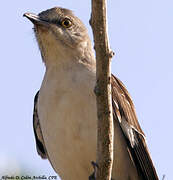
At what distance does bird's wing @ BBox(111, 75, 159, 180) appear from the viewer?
23.1 feet

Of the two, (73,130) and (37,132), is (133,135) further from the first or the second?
(37,132)

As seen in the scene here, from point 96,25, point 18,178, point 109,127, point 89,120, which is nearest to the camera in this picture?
point 96,25

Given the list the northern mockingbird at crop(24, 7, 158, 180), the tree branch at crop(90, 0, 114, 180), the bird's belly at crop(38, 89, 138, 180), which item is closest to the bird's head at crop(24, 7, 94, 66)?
the northern mockingbird at crop(24, 7, 158, 180)

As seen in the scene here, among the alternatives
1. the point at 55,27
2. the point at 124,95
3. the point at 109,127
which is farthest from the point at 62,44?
the point at 109,127

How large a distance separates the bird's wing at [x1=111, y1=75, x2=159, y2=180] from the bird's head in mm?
792

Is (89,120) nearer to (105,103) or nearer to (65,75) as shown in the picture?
(65,75)

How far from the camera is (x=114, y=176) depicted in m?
7.00

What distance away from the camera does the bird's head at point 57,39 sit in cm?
754

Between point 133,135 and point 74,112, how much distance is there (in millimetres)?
1036

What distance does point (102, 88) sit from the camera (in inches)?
200

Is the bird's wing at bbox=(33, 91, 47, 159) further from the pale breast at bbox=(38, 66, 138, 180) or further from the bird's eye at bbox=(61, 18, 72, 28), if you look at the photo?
the bird's eye at bbox=(61, 18, 72, 28)

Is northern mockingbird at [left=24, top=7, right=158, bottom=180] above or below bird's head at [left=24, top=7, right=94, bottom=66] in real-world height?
below

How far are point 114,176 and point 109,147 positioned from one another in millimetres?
A: 1885

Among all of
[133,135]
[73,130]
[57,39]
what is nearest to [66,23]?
[57,39]
